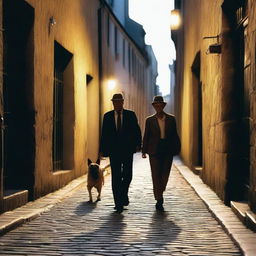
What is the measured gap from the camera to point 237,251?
5.17 meters

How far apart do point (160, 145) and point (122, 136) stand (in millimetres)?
588

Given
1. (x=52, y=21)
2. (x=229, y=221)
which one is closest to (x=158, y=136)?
(x=229, y=221)

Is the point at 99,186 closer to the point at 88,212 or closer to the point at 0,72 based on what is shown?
Result: the point at 88,212

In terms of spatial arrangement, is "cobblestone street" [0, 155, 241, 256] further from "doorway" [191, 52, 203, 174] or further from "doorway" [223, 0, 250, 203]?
"doorway" [191, 52, 203, 174]

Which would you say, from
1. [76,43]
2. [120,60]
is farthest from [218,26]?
[120,60]

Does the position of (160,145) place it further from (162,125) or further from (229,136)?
(229,136)

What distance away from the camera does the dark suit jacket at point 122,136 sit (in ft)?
26.3

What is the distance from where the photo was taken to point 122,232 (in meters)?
6.19

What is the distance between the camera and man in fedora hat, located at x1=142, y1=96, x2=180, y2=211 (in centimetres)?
812

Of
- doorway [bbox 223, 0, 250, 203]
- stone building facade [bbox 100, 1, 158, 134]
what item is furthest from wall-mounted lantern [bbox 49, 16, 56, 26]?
stone building facade [bbox 100, 1, 158, 134]

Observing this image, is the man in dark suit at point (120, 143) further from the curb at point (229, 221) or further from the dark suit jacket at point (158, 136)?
the curb at point (229, 221)

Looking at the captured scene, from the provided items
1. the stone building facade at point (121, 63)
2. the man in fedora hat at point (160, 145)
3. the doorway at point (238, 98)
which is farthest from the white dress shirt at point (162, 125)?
the stone building facade at point (121, 63)

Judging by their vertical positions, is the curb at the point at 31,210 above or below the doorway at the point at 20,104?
below

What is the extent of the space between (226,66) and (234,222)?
2.88 meters
